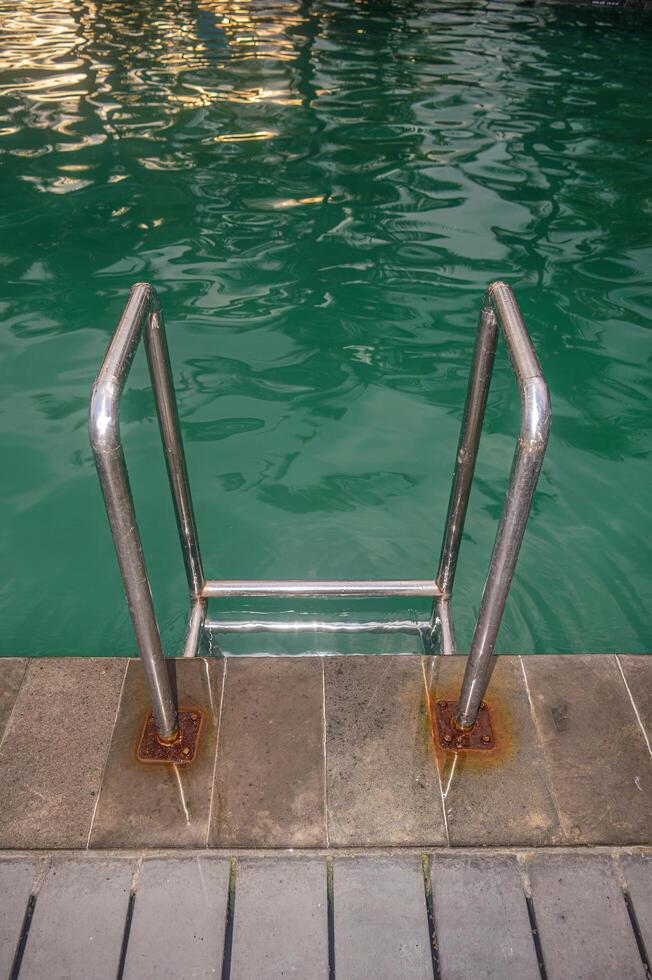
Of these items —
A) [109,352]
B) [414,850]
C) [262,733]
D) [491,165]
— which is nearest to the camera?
[109,352]

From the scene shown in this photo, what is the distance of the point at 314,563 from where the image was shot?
150 inches

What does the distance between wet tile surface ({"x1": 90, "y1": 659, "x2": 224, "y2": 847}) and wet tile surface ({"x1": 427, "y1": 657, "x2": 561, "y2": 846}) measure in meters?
0.65

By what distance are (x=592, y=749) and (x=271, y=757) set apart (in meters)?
0.91

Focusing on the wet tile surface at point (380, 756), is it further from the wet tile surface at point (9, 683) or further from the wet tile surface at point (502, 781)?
the wet tile surface at point (9, 683)

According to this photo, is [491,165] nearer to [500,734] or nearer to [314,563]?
[314,563]

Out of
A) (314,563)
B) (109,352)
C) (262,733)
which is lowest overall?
(314,563)

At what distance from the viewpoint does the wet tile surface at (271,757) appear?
183 centimetres

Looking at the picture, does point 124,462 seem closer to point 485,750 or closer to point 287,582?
point 287,582

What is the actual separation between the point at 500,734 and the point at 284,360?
3448 mm

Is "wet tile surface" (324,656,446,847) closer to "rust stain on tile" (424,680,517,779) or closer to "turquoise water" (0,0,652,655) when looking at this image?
"rust stain on tile" (424,680,517,779)

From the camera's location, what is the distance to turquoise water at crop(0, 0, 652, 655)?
379 centimetres

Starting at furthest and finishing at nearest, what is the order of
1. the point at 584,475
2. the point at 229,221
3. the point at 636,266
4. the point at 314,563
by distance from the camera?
the point at 229,221, the point at 636,266, the point at 584,475, the point at 314,563

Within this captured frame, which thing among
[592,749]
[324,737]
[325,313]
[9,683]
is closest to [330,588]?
[324,737]

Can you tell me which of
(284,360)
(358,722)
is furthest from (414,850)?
(284,360)
